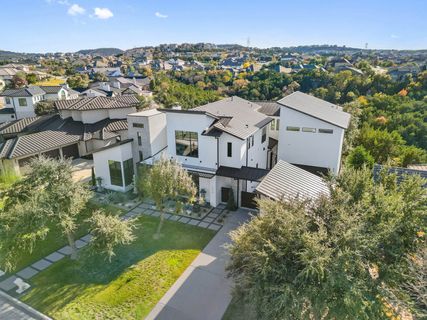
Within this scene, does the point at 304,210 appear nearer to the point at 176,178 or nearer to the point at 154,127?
the point at 176,178

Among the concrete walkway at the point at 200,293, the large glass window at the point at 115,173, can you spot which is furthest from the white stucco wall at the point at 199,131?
the concrete walkway at the point at 200,293

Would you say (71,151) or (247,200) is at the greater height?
(71,151)

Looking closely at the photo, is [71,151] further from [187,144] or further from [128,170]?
[187,144]

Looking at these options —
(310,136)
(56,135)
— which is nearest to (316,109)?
(310,136)

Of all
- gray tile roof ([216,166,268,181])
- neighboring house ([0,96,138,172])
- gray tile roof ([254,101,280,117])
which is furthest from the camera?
neighboring house ([0,96,138,172])

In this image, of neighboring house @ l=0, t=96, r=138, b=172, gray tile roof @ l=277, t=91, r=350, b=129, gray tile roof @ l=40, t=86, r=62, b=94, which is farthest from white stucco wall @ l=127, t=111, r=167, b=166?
gray tile roof @ l=40, t=86, r=62, b=94

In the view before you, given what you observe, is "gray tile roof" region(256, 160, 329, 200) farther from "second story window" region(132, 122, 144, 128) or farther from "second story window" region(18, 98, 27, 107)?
"second story window" region(18, 98, 27, 107)

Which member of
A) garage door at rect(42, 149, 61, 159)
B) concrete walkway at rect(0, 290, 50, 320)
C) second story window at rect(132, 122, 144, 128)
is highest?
second story window at rect(132, 122, 144, 128)
